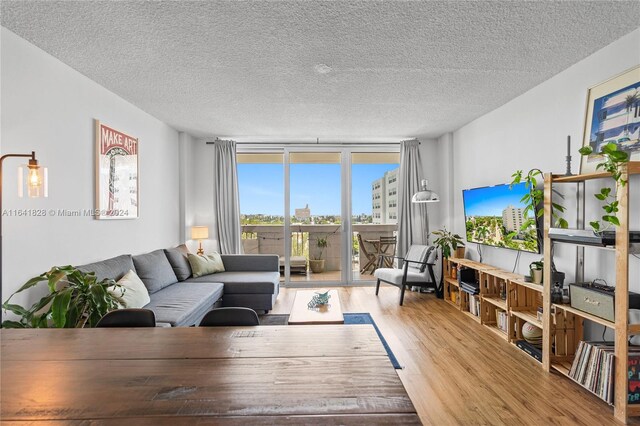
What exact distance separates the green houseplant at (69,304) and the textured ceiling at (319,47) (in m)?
1.74

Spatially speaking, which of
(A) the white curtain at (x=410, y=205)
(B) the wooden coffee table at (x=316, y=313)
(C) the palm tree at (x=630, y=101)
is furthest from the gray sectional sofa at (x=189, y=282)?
(C) the palm tree at (x=630, y=101)

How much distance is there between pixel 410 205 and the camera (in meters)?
5.93

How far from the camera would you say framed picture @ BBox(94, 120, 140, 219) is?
11.4 ft

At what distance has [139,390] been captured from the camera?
3.59 feet

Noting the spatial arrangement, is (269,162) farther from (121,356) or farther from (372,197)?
(121,356)

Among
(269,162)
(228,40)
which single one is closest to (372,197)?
(269,162)

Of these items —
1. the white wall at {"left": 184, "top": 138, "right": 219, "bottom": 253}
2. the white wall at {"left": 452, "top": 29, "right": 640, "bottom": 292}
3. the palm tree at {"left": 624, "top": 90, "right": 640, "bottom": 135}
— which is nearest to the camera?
the palm tree at {"left": 624, "top": 90, "right": 640, "bottom": 135}

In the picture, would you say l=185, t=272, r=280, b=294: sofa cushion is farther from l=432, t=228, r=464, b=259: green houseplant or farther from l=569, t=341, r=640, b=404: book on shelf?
l=569, t=341, r=640, b=404: book on shelf

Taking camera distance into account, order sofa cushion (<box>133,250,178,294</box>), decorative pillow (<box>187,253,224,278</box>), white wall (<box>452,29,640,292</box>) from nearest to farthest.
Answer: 1. white wall (<box>452,29,640,292</box>)
2. sofa cushion (<box>133,250,178,294</box>)
3. decorative pillow (<box>187,253,224,278</box>)

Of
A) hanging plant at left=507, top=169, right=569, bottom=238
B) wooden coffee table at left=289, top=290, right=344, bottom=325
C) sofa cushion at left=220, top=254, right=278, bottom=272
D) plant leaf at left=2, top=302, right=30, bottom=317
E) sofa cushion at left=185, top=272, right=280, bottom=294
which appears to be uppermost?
hanging plant at left=507, top=169, right=569, bottom=238

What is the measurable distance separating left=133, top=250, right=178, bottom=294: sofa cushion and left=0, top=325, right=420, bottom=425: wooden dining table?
2073 mm

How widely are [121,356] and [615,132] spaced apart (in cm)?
344

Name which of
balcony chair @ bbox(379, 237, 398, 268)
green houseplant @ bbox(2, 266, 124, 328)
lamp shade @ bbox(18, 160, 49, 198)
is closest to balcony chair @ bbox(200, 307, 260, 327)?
green houseplant @ bbox(2, 266, 124, 328)

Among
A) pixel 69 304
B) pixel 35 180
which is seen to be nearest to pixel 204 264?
pixel 69 304
